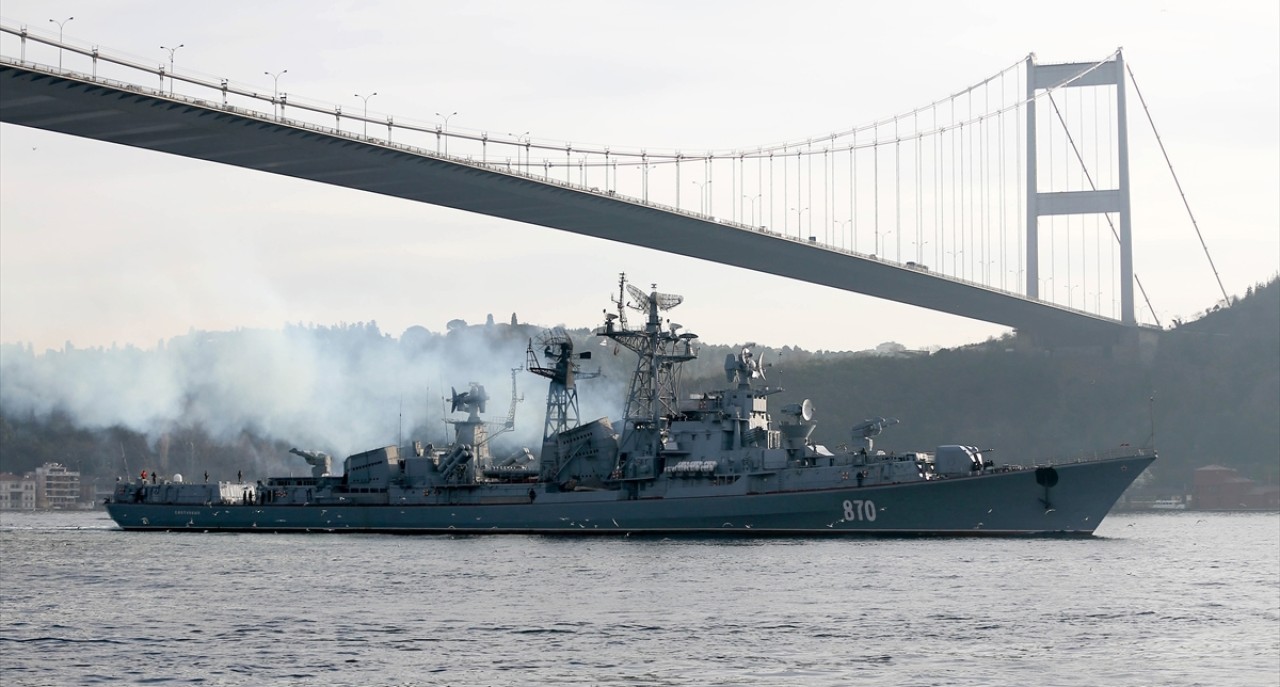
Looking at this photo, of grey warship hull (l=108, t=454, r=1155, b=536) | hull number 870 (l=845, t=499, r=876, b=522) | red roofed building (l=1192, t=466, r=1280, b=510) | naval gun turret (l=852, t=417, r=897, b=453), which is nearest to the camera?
grey warship hull (l=108, t=454, r=1155, b=536)

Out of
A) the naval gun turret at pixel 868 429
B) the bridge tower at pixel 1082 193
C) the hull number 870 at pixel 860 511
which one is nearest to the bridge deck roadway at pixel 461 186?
the bridge tower at pixel 1082 193

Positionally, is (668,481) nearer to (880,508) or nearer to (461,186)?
(880,508)

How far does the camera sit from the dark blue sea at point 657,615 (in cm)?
2483

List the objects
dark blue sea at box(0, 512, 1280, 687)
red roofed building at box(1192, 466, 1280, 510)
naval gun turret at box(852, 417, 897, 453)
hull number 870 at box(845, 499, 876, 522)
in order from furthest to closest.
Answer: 1. red roofed building at box(1192, 466, 1280, 510)
2. naval gun turret at box(852, 417, 897, 453)
3. hull number 870 at box(845, 499, 876, 522)
4. dark blue sea at box(0, 512, 1280, 687)

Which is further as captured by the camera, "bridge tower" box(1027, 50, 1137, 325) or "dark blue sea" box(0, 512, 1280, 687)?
"bridge tower" box(1027, 50, 1137, 325)

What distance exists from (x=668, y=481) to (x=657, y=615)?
952 inches

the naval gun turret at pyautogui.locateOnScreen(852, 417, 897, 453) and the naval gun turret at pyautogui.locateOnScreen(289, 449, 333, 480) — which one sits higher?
the naval gun turret at pyautogui.locateOnScreen(852, 417, 897, 453)

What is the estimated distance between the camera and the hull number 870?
52.6 meters

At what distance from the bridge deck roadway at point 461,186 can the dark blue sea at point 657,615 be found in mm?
15372

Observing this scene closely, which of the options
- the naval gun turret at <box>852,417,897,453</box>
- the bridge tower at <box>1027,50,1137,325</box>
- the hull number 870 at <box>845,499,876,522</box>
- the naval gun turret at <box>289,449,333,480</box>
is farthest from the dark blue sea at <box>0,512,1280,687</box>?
the bridge tower at <box>1027,50,1137,325</box>

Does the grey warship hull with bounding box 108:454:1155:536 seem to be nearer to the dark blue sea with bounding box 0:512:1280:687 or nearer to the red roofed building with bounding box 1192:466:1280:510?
the dark blue sea with bounding box 0:512:1280:687

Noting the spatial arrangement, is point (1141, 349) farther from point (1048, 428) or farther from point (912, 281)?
point (912, 281)

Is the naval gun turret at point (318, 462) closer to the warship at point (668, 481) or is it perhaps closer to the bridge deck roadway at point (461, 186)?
the warship at point (668, 481)

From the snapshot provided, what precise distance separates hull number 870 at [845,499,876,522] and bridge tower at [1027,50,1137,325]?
143 ft
